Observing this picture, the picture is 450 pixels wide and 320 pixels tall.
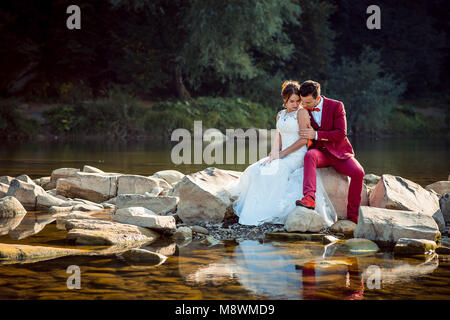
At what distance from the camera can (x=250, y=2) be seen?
2583cm

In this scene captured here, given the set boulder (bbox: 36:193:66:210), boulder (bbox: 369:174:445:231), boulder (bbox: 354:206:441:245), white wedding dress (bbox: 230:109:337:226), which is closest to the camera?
boulder (bbox: 354:206:441:245)

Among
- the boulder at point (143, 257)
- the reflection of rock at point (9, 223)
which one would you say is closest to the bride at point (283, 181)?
the boulder at point (143, 257)

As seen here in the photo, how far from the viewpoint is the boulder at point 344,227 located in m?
6.70

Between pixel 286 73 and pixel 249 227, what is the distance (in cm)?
2991

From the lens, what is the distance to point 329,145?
7055 mm

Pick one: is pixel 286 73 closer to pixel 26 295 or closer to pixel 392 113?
pixel 392 113

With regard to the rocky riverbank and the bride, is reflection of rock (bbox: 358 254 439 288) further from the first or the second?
the bride

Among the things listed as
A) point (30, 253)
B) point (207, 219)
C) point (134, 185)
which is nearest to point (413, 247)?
point (207, 219)

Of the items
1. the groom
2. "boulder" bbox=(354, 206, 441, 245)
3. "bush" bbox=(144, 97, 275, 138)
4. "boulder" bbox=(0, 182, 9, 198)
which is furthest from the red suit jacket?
"bush" bbox=(144, 97, 275, 138)

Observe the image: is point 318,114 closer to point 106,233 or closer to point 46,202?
point 106,233

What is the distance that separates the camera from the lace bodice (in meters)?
7.18

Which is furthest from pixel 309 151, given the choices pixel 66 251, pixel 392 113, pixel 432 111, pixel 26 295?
pixel 432 111

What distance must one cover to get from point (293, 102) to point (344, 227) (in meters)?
1.61

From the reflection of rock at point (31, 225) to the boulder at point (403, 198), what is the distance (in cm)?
397
